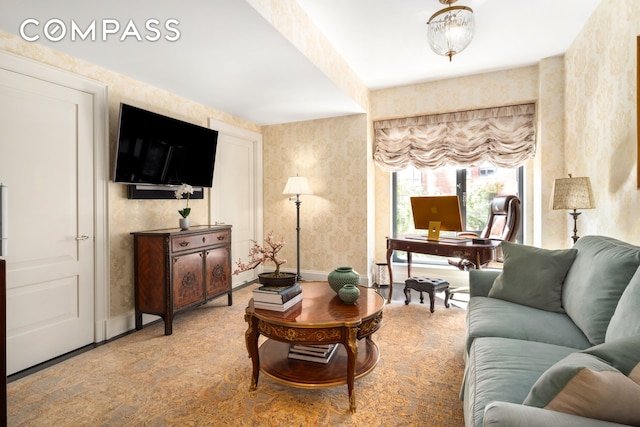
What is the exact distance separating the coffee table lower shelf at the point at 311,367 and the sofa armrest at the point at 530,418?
1.09m

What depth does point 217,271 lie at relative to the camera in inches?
135

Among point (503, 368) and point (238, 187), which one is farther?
point (238, 187)

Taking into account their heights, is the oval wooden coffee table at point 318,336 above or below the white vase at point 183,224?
below

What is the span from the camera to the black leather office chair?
346 cm

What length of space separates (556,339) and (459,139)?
307cm

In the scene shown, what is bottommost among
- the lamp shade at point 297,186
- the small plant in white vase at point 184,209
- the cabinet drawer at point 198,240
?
the cabinet drawer at point 198,240

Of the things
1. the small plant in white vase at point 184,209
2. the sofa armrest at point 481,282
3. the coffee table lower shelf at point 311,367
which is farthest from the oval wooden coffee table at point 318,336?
Answer: the small plant in white vase at point 184,209

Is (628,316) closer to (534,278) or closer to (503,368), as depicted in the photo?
(503,368)

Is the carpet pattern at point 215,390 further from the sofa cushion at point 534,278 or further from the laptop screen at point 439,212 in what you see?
the laptop screen at point 439,212

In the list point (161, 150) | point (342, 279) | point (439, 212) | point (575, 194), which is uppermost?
point (161, 150)

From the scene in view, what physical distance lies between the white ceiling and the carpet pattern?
7.53 ft

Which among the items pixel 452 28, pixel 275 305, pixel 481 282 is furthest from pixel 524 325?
pixel 452 28

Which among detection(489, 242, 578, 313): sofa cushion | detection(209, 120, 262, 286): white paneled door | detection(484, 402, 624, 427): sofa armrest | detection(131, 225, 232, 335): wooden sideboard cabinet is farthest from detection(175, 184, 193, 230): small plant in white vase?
detection(484, 402, 624, 427): sofa armrest

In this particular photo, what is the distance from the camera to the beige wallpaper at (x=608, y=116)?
2.16 metres
